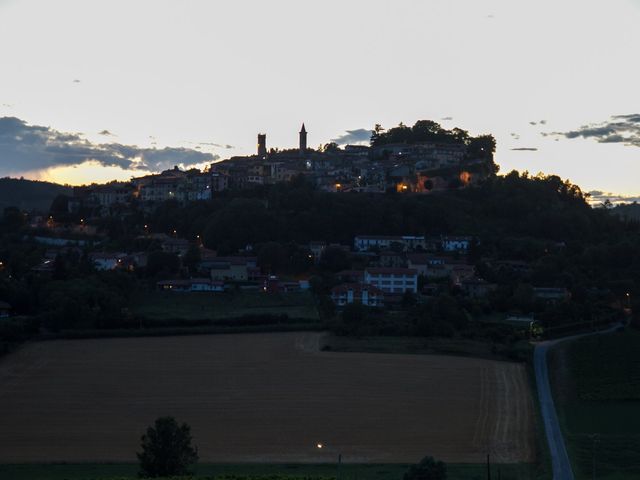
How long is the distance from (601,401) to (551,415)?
2.90 meters

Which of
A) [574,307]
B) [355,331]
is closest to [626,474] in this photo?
[355,331]

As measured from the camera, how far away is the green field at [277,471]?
74.5 ft

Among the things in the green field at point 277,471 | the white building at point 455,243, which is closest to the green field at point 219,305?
the white building at point 455,243

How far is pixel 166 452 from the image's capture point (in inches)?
863

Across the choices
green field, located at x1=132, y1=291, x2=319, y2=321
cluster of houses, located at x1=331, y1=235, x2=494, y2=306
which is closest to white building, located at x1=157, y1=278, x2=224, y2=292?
green field, located at x1=132, y1=291, x2=319, y2=321

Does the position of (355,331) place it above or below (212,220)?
below

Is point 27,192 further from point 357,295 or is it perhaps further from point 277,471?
point 277,471

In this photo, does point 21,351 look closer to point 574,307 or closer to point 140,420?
point 140,420

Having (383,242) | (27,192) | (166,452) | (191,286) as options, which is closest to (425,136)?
(383,242)

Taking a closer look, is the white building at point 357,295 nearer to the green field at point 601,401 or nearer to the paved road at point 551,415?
the paved road at point 551,415

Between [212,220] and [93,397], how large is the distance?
28.7m

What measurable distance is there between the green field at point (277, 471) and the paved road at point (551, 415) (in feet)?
2.06

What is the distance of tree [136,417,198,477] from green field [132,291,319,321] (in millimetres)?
20066

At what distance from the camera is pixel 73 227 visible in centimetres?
6575
